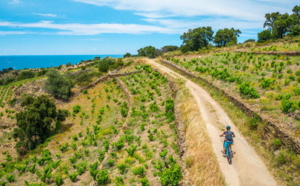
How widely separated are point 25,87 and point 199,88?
52353mm

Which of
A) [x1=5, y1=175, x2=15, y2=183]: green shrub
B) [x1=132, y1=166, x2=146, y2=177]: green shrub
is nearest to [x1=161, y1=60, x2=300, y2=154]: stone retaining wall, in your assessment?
[x1=132, y1=166, x2=146, y2=177]: green shrub

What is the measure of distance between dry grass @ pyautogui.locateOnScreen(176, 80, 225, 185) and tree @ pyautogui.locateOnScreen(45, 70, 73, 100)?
29469mm

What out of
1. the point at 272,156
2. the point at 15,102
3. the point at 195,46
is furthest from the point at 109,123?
the point at 195,46

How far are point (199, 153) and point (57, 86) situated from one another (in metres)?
36.8

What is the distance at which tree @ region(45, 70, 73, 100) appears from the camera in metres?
36.6

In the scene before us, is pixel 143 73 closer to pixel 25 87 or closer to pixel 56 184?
pixel 56 184

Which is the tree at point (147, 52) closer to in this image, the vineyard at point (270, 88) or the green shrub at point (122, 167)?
the vineyard at point (270, 88)

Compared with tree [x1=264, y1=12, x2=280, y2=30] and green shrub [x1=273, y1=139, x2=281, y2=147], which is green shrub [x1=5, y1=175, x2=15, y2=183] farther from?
tree [x1=264, y1=12, x2=280, y2=30]

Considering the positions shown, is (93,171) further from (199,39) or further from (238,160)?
(199,39)

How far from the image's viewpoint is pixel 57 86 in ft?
125

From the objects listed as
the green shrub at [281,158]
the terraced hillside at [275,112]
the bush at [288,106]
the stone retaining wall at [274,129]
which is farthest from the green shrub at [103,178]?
the bush at [288,106]

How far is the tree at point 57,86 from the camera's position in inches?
1442

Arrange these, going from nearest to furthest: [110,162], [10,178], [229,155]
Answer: [229,155] → [110,162] → [10,178]

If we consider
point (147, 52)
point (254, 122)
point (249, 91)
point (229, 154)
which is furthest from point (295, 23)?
point (229, 154)
